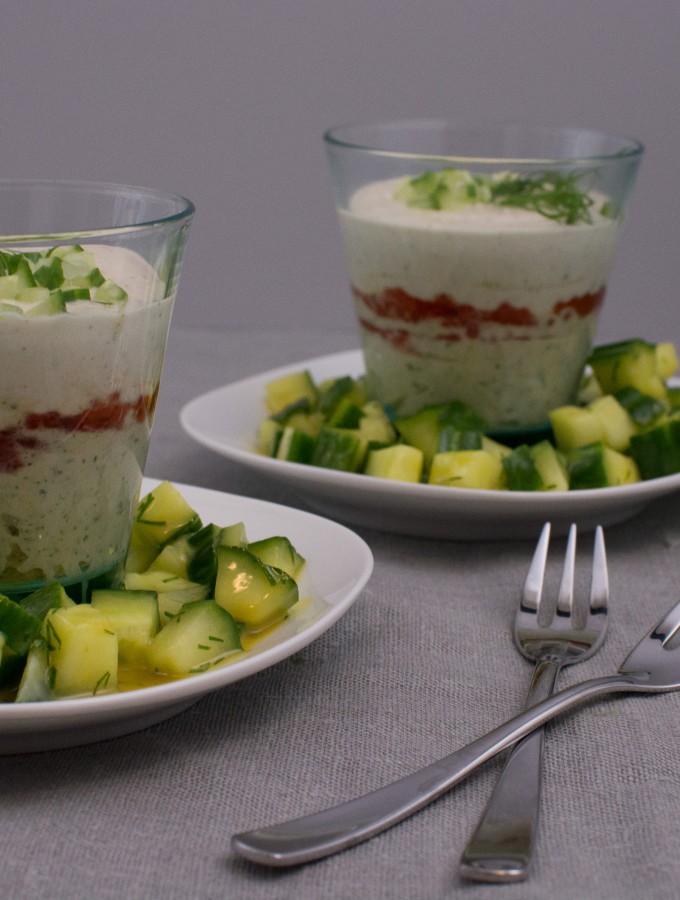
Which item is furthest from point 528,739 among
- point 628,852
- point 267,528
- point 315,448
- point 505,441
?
point 505,441

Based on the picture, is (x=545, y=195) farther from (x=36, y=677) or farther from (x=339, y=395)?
(x=36, y=677)

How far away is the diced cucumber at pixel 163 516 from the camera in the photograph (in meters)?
1.68

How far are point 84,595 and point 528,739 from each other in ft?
1.83

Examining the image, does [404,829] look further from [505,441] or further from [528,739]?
[505,441]

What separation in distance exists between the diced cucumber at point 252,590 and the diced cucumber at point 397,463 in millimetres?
535

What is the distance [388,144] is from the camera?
259 cm

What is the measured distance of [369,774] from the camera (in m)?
1.31

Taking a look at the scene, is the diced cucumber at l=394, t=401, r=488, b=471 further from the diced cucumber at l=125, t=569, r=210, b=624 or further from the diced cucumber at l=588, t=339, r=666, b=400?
the diced cucumber at l=125, t=569, r=210, b=624

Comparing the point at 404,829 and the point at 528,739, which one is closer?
the point at 404,829

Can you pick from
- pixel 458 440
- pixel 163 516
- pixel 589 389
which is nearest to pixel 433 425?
pixel 458 440

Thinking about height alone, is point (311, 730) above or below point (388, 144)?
below

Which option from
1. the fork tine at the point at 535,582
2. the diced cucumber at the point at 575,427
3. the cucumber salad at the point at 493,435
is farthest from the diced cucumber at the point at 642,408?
the fork tine at the point at 535,582

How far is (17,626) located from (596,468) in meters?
1.05

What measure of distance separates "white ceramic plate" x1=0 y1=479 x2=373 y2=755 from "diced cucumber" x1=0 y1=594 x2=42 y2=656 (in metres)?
0.10
